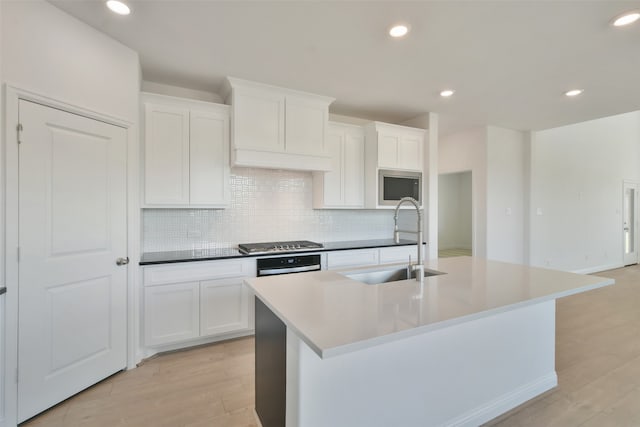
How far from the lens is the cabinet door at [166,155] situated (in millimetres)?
2750

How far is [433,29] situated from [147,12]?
76.8 inches

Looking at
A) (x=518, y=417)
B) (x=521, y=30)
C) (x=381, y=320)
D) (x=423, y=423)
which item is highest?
(x=521, y=30)

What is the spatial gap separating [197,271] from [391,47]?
2504 millimetres

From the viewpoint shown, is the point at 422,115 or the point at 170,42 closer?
the point at 170,42

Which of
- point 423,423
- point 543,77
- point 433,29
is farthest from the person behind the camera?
point 543,77

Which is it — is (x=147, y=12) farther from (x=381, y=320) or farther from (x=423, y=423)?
(x=423, y=423)

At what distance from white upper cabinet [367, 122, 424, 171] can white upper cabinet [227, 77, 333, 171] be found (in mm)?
708

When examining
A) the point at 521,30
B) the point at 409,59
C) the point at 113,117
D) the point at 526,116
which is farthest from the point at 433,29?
the point at 526,116

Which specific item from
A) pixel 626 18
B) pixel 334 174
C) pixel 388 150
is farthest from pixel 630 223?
pixel 334 174

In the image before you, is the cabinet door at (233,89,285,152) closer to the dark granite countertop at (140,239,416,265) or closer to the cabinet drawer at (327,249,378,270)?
the dark granite countertop at (140,239,416,265)

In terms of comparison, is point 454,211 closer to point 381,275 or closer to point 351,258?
point 351,258

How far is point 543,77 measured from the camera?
9.78ft

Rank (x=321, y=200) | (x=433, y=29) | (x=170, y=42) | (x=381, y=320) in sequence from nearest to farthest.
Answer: (x=381, y=320), (x=433, y=29), (x=170, y=42), (x=321, y=200)

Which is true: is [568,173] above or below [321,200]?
above
